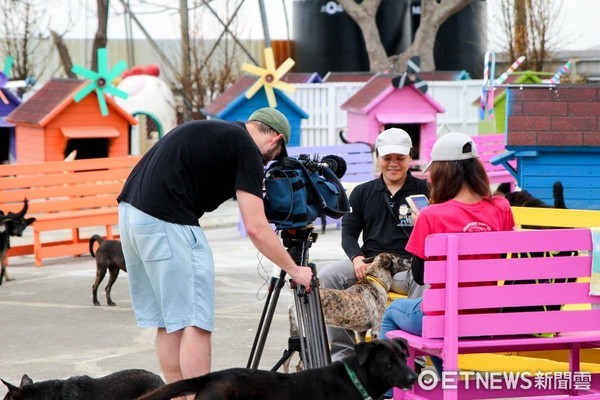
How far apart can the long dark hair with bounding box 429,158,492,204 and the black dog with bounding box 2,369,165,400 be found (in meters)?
1.64

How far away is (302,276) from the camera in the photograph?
5.04m

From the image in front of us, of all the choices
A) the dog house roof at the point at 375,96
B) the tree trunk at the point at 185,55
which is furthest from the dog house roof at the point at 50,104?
the tree trunk at the point at 185,55

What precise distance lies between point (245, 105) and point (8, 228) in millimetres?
6069

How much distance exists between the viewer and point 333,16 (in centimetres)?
2883

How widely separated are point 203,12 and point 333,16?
17.5 feet

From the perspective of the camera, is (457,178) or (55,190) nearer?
(457,178)

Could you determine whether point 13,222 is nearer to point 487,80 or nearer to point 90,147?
point 487,80

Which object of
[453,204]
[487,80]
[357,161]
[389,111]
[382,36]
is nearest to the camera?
[453,204]

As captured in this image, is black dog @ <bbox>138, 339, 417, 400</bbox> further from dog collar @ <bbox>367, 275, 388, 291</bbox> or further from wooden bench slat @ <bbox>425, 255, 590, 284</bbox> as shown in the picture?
dog collar @ <bbox>367, 275, 388, 291</bbox>

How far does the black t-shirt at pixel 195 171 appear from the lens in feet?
16.2

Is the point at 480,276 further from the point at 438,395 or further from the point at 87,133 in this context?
the point at 87,133

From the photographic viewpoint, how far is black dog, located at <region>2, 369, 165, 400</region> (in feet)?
17.0

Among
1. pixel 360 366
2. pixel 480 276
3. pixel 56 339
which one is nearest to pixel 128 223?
pixel 360 366
